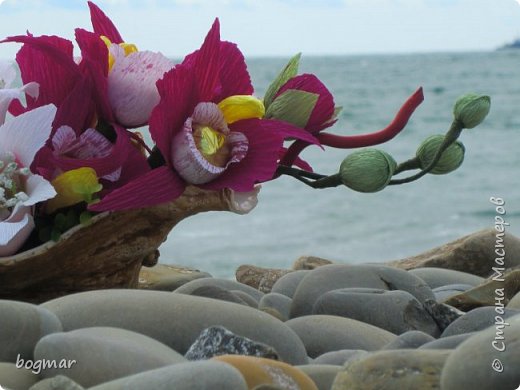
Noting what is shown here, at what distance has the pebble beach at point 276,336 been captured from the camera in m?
1.15

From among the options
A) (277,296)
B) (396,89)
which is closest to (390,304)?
(277,296)

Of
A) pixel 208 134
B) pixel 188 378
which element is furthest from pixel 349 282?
pixel 188 378

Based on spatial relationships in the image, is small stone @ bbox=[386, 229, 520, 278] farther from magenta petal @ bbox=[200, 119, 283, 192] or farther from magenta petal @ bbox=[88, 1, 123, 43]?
magenta petal @ bbox=[88, 1, 123, 43]

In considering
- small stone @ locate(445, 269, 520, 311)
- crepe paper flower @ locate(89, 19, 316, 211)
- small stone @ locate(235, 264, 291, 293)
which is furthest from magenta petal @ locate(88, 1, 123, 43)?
small stone @ locate(445, 269, 520, 311)

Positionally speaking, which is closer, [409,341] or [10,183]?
[409,341]

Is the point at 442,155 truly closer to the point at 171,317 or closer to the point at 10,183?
the point at 171,317

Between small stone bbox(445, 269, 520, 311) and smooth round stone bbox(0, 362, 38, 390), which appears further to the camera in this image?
small stone bbox(445, 269, 520, 311)

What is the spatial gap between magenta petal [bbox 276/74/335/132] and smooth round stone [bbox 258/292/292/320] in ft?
1.08

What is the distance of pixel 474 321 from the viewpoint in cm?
157

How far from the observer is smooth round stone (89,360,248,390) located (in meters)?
1.10

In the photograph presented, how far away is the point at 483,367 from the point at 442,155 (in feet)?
2.16

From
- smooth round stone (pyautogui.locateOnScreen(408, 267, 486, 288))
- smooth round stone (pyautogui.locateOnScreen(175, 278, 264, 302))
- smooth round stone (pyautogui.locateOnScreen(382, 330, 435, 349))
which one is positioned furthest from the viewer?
smooth round stone (pyautogui.locateOnScreen(408, 267, 486, 288))

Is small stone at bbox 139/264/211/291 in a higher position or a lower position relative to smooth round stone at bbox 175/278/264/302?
lower

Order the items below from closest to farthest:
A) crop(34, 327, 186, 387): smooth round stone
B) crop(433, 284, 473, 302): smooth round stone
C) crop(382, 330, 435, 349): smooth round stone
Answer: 1. crop(34, 327, 186, 387): smooth round stone
2. crop(382, 330, 435, 349): smooth round stone
3. crop(433, 284, 473, 302): smooth round stone
